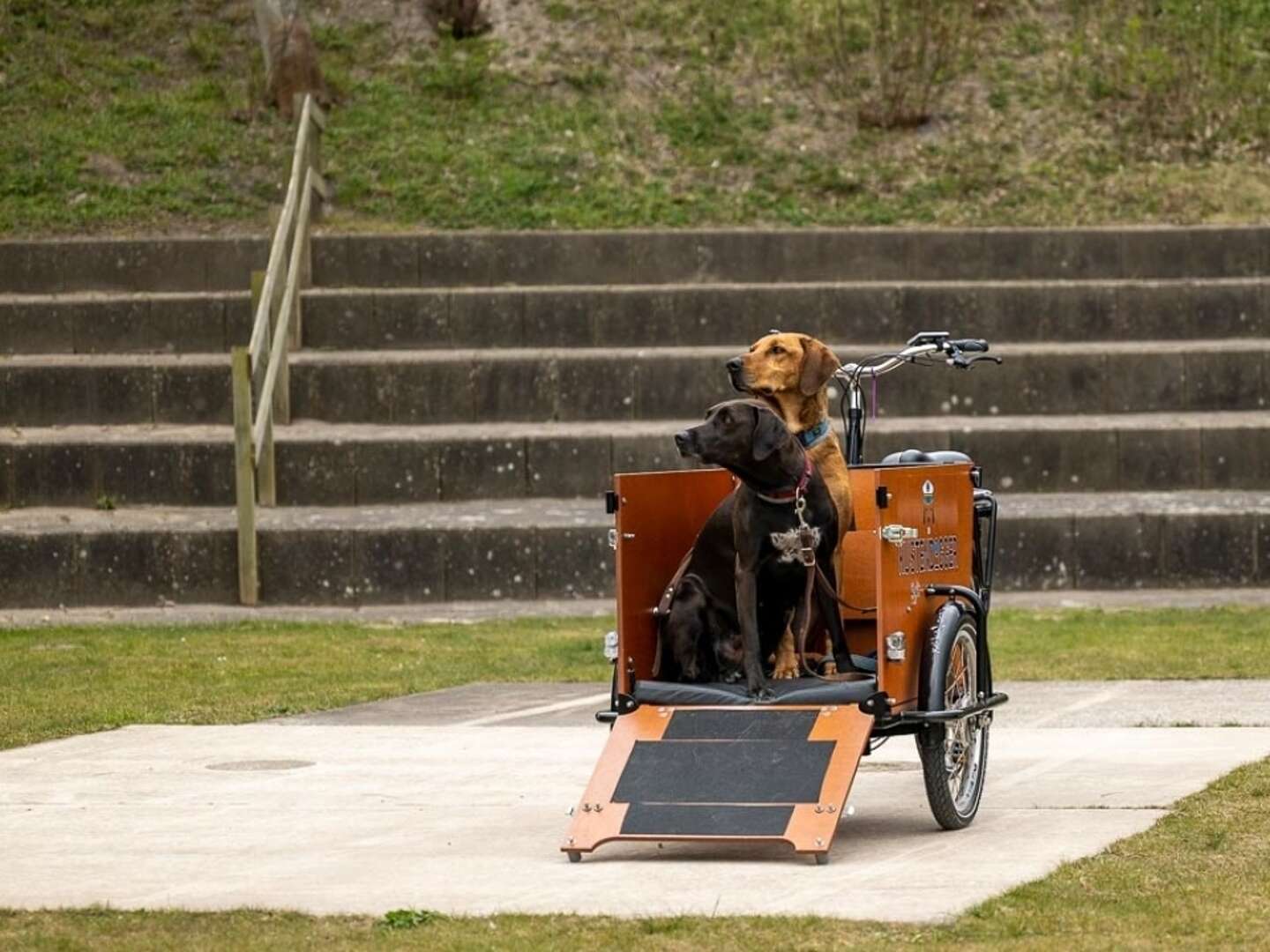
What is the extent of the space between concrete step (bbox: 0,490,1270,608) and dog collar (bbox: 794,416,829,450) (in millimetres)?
8454

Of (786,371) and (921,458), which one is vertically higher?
(786,371)

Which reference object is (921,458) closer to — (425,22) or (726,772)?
(726,772)

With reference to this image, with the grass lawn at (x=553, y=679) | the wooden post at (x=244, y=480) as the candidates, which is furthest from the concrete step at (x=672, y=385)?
the grass lawn at (x=553, y=679)

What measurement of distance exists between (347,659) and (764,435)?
640cm

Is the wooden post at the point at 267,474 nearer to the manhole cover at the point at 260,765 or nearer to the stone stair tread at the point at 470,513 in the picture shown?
the stone stair tread at the point at 470,513

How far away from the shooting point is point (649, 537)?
26.5 feet

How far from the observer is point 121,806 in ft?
27.8

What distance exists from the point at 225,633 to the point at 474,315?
5.41 m

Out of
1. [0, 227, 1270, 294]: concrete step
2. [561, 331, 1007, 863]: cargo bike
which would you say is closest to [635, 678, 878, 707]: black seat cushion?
[561, 331, 1007, 863]: cargo bike

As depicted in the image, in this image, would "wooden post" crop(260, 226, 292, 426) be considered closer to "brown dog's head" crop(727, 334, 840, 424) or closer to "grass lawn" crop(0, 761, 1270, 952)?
"brown dog's head" crop(727, 334, 840, 424)

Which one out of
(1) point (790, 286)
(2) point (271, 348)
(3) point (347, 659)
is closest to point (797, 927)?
(3) point (347, 659)

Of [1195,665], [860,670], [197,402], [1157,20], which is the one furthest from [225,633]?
[1157,20]

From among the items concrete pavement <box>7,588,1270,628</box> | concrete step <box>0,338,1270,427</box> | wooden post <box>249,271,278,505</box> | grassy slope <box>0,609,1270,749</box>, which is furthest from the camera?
concrete step <box>0,338,1270,427</box>

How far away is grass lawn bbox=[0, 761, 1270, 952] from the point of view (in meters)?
5.83
